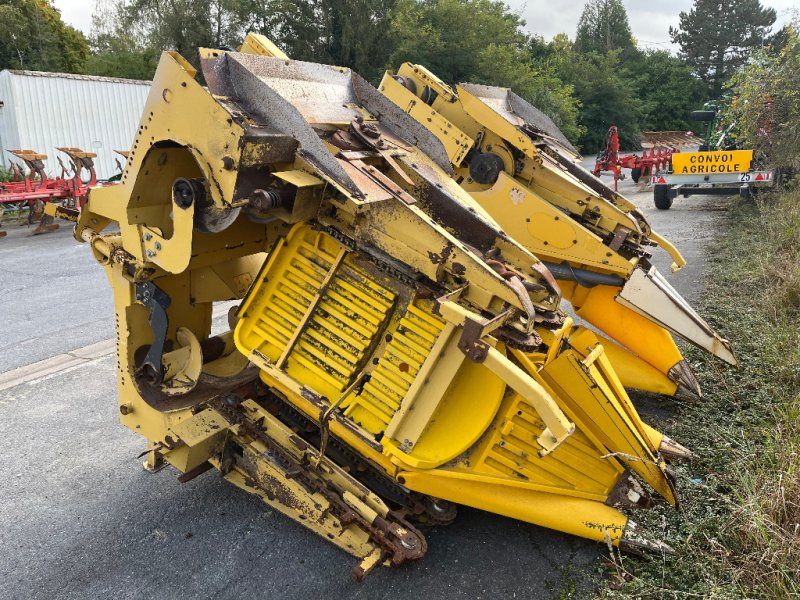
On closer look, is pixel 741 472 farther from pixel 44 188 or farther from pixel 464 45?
pixel 464 45

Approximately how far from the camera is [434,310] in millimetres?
2469

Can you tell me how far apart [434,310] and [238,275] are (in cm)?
169

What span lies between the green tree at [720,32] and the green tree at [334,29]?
31530mm

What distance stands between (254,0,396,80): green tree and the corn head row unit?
21404mm

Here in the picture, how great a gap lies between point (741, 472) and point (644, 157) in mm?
15925

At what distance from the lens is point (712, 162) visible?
1101 cm

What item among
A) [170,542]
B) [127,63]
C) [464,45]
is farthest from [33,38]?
[170,542]

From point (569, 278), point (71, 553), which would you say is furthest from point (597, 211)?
point (71, 553)

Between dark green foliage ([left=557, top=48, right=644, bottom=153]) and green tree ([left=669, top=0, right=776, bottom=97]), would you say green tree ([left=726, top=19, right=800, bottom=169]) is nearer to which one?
dark green foliage ([left=557, top=48, right=644, bottom=153])

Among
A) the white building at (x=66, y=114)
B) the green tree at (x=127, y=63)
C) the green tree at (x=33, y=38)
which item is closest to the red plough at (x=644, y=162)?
the white building at (x=66, y=114)

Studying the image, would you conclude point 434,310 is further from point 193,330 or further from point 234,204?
point 193,330

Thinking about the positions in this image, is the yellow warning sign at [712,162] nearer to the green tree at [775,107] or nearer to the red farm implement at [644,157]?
the green tree at [775,107]

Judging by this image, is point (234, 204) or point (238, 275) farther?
point (238, 275)

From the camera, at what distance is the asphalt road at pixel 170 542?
2674mm
